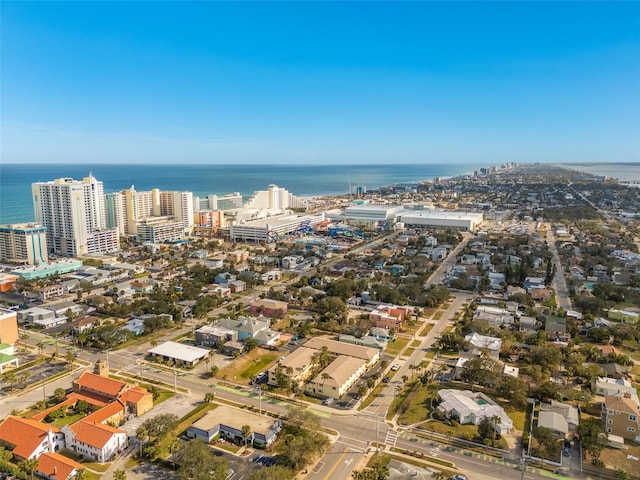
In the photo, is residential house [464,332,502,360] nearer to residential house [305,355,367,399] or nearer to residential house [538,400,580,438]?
residential house [538,400,580,438]

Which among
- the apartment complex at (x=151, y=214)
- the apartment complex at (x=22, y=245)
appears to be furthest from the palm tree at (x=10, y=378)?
the apartment complex at (x=151, y=214)

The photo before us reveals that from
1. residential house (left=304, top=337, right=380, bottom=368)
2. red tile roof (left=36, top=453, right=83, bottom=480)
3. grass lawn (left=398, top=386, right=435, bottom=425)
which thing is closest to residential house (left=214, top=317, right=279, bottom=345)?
residential house (left=304, top=337, right=380, bottom=368)

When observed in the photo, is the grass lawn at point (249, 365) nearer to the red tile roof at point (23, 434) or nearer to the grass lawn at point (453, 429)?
the red tile roof at point (23, 434)

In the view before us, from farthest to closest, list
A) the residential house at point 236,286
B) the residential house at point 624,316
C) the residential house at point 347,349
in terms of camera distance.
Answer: the residential house at point 236,286, the residential house at point 624,316, the residential house at point 347,349

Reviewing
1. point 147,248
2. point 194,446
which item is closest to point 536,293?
point 194,446

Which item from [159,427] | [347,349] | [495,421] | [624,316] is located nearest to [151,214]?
[347,349]

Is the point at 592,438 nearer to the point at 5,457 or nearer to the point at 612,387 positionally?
the point at 612,387
